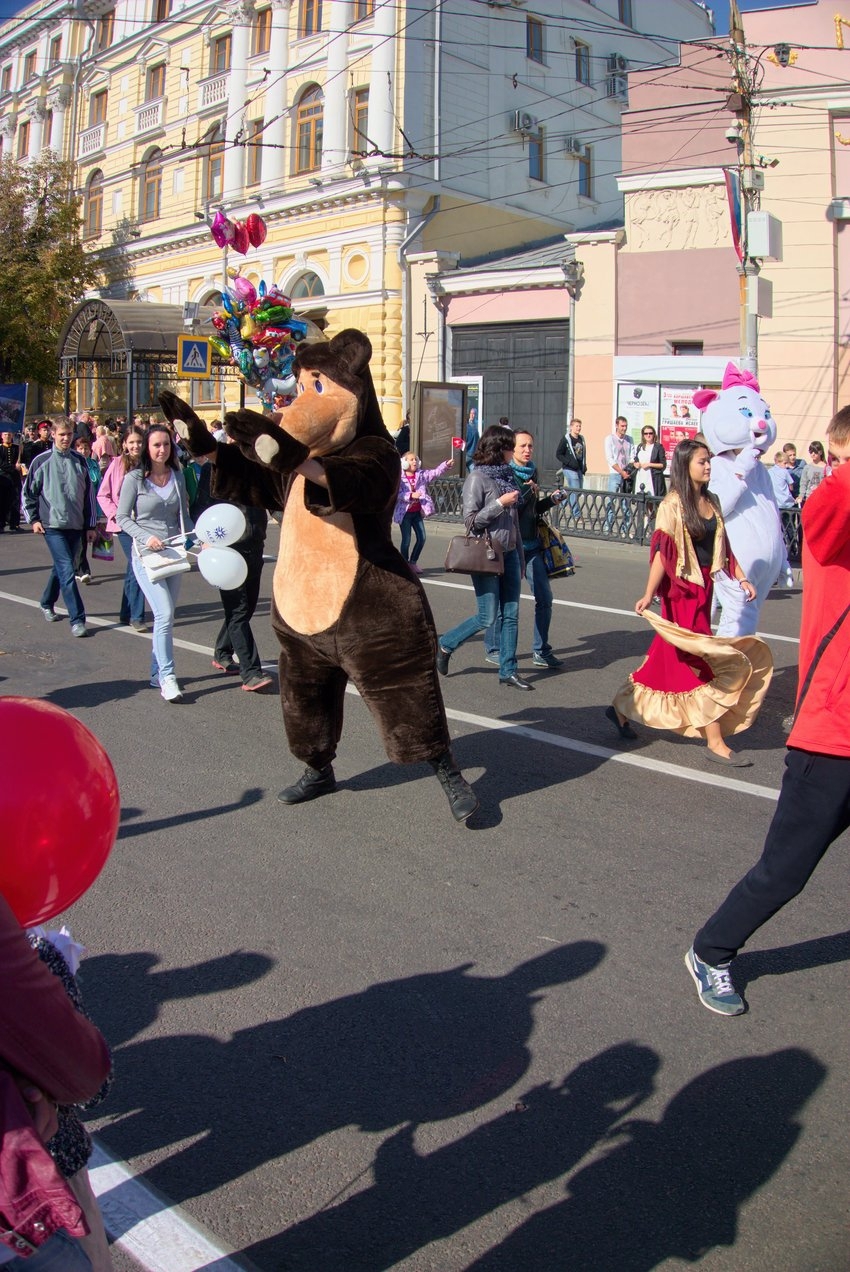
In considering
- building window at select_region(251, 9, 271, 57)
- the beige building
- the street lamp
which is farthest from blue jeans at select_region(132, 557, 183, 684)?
building window at select_region(251, 9, 271, 57)

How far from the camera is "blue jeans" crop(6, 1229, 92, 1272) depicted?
177 cm

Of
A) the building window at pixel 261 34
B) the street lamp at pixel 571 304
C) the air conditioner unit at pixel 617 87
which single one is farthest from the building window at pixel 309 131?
the air conditioner unit at pixel 617 87

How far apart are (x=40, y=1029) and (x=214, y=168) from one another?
3475 cm

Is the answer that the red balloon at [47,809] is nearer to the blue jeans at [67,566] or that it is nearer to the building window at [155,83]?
the blue jeans at [67,566]

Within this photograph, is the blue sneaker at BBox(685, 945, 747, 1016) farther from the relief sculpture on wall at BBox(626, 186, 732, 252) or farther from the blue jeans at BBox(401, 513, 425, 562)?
the relief sculpture on wall at BBox(626, 186, 732, 252)

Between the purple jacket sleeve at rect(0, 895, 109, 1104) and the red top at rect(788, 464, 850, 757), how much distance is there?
220 centimetres

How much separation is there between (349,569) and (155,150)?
34705 mm

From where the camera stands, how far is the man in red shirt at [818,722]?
319 centimetres

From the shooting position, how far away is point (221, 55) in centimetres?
3247

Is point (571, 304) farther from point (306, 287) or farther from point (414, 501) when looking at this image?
point (414, 501)

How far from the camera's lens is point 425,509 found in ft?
42.2

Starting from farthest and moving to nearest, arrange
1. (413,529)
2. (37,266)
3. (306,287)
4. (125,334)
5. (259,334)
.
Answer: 1. (37,266)
2. (306,287)
3. (125,334)
4. (413,529)
5. (259,334)

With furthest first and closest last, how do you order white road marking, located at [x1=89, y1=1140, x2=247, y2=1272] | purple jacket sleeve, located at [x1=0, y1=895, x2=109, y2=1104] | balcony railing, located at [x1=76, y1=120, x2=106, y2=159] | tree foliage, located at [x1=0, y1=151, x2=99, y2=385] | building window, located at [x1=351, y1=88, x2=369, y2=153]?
balcony railing, located at [x1=76, y1=120, x2=106, y2=159]
tree foliage, located at [x1=0, y1=151, x2=99, y2=385]
building window, located at [x1=351, y1=88, x2=369, y2=153]
white road marking, located at [x1=89, y1=1140, x2=247, y2=1272]
purple jacket sleeve, located at [x1=0, y1=895, x2=109, y2=1104]

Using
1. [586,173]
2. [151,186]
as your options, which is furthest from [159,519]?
[151,186]
